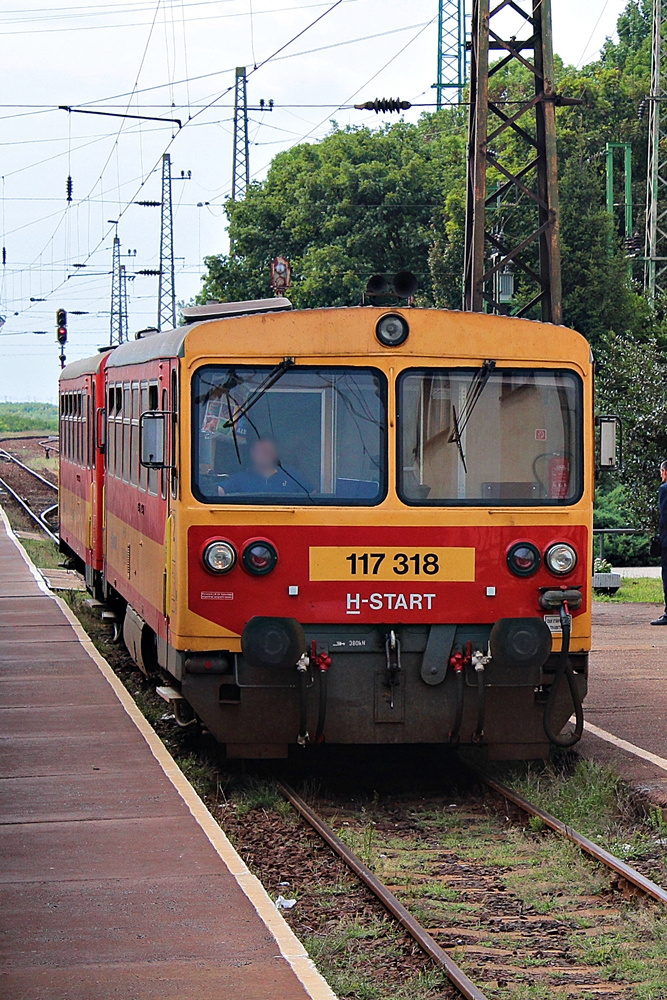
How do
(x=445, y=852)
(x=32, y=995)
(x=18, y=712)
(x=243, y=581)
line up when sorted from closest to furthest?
1. (x=32, y=995)
2. (x=445, y=852)
3. (x=243, y=581)
4. (x=18, y=712)

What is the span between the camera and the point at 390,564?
28.7 feet

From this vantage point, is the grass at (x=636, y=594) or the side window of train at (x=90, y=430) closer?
the side window of train at (x=90, y=430)

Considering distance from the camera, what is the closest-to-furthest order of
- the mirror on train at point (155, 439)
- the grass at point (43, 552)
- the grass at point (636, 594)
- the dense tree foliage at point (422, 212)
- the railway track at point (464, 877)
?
the railway track at point (464, 877), the mirror on train at point (155, 439), the grass at point (636, 594), the grass at point (43, 552), the dense tree foliage at point (422, 212)

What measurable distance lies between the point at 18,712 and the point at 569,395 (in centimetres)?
474

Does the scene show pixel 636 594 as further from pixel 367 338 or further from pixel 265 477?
pixel 265 477

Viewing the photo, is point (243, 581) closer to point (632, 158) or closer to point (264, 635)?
point (264, 635)

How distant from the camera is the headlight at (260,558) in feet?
28.5

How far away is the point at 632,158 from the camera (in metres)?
56.7

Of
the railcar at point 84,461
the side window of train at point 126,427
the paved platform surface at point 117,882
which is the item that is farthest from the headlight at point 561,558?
the railcar at point 84,461

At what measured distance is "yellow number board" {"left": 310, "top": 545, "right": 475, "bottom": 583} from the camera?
28.6 feet

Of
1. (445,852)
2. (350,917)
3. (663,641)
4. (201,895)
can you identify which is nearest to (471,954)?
(350,917)

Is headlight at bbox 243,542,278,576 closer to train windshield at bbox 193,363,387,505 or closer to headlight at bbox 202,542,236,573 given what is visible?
headlight at bbox 202,542,236,573

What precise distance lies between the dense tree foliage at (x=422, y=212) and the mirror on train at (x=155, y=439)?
30598 mm

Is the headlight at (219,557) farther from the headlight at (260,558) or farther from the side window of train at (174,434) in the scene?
the side window of train at (174,434)
